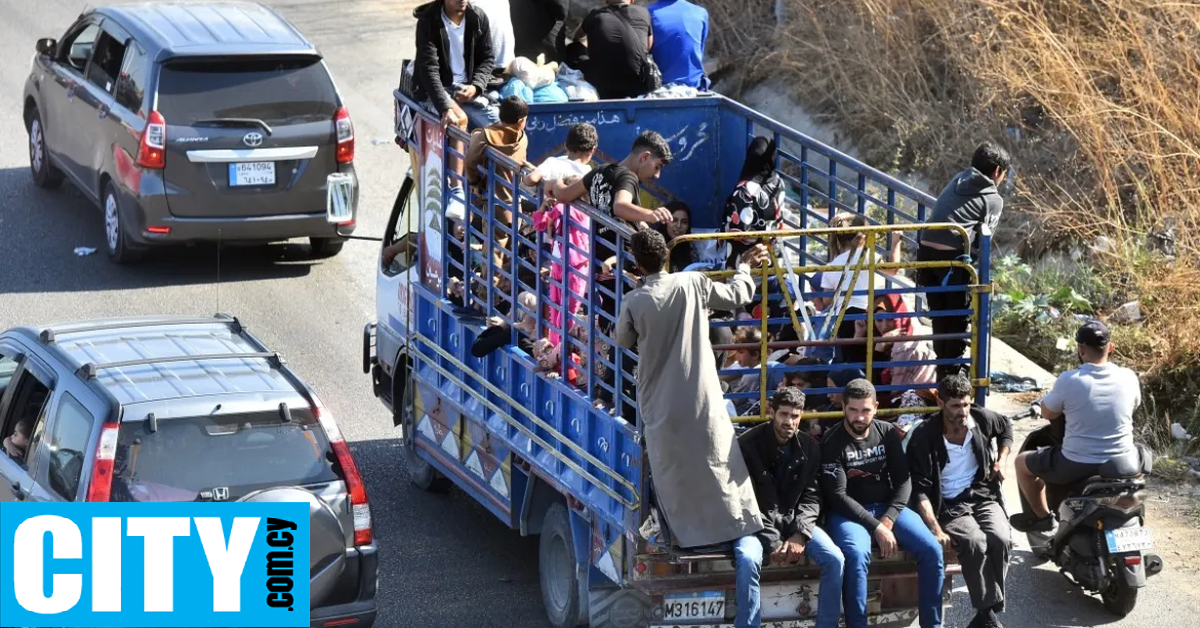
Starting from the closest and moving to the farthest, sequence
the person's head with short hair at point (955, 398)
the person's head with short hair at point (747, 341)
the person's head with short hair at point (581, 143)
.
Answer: the person's head with short hair at point (955, 398) → the person's head with short hair at point (747, 341) → the person's head with short hair at point (581, 143)

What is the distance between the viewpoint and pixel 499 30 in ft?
35.8

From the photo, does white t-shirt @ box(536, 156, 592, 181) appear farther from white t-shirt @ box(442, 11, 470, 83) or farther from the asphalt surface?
the asphalt surface

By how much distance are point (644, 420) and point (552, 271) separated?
135cm

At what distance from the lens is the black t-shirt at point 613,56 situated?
437 inches

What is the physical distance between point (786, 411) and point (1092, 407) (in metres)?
2.05

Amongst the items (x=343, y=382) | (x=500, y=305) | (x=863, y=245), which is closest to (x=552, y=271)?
(x=500, y=305)

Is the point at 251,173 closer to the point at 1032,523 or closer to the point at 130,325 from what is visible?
the point at 130,325

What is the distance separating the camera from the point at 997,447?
8375 mm

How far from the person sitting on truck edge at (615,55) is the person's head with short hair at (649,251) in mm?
3772

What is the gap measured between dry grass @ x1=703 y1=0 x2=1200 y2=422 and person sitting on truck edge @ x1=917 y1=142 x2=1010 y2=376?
10.0 feet

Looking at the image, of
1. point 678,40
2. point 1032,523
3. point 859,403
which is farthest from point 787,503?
point 678,40

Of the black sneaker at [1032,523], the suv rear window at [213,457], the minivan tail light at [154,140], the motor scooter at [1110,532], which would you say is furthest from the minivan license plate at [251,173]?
the motor scooter at [1110,532]

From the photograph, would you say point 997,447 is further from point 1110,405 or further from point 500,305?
point 500,305

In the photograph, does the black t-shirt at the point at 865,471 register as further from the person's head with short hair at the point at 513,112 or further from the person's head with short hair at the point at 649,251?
the person's head with short hair at the point at 513,112
